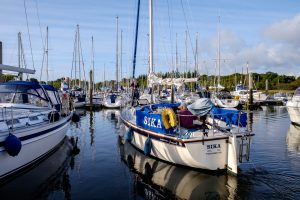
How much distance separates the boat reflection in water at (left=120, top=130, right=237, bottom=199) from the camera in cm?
893

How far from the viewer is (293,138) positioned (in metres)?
18.4

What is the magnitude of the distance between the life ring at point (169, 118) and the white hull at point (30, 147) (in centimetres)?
459

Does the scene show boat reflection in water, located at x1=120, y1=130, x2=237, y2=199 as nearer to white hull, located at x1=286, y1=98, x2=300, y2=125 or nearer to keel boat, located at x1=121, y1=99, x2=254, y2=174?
keel boat, located at x1=121, y1=99, x2=254, y2=174

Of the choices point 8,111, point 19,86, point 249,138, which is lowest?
point 249,138

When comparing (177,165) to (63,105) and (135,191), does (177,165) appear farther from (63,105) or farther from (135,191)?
(63,105)

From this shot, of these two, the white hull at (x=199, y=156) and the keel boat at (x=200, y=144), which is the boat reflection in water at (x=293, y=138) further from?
the white hull at (x=199, y=156)

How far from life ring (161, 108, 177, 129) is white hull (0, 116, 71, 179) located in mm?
4594

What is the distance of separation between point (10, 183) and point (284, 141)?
1388cm

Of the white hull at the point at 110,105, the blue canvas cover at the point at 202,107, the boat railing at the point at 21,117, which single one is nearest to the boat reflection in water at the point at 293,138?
the blue canvas cover at the point at 202,107

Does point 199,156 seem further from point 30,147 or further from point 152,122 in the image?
point 30,147

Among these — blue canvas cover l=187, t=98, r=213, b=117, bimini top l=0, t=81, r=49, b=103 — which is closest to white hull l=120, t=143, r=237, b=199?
blue canvas cover l=187, t=98, r=213, b=117

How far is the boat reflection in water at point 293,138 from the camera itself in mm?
15328

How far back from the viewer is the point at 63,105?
18.2 m

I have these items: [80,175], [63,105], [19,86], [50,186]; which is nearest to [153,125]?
[80,175]
